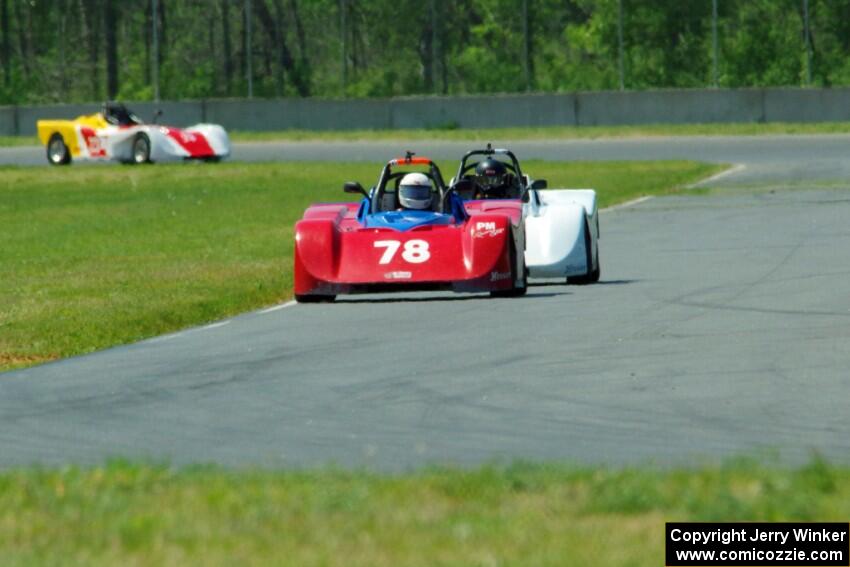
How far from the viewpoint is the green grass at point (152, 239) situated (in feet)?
51.1

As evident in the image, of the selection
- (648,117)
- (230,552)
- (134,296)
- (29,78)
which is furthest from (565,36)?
(230,552)

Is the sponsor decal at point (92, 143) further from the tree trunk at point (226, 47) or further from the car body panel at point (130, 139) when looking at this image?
the tree trunk at point (226, 47)

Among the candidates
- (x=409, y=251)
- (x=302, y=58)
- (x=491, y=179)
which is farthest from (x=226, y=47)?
(x=409, y=251)

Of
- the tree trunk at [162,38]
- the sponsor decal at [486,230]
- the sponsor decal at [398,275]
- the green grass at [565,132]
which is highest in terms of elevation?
the tree trunk at [162,38]

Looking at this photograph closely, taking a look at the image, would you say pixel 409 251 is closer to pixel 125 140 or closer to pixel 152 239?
pixel 152 239

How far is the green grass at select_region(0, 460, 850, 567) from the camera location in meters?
6.20

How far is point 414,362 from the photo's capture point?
11758 mm

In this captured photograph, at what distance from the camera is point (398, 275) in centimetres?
1584

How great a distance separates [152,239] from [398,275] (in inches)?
360

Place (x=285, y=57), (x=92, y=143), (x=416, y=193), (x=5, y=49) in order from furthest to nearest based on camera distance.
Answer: (x=5, y=49) < (x=285, y=57) < (x=92, y=143) < (x=416, y=193)

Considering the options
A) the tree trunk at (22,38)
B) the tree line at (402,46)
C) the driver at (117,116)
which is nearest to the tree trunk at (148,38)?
the tree line at (402,46)

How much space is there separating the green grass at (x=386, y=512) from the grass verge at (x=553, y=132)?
4046 cm
